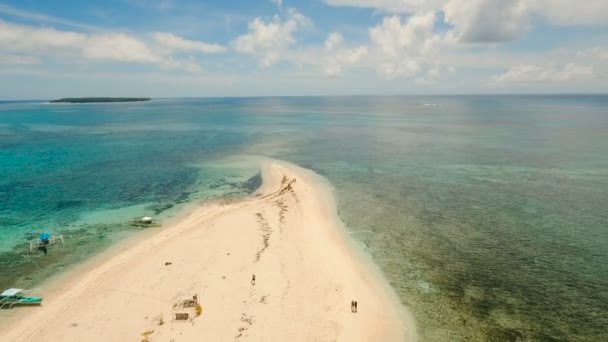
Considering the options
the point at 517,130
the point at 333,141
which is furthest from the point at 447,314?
the point at 517,130

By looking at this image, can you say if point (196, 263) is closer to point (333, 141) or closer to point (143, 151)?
point (143, 151)

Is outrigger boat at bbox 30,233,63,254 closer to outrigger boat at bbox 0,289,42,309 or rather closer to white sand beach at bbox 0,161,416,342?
white sand beach at bbox 0,161,416,342

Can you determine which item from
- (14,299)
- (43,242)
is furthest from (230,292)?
(43,242)

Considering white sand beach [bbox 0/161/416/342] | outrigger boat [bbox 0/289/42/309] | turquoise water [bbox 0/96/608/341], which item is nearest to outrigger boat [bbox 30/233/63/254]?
turquoise water [bbox 0/96/608/341]

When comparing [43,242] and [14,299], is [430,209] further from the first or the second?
[43,242]

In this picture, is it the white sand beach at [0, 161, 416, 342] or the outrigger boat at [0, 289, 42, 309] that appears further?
the outrigger boat at [0, 289, 42, 309]

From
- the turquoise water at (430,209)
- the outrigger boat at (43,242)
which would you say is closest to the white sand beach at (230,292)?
the turquoise water at (430,209)

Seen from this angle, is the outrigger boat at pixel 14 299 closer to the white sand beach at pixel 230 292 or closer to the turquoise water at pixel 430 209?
the white sand beach at pixel 230 292
